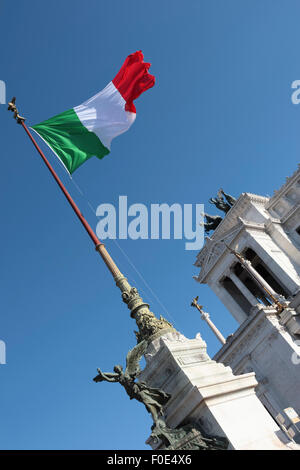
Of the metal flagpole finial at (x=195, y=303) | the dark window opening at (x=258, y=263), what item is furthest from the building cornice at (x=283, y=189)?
the metal flagpole finial at (x=195, y=303)

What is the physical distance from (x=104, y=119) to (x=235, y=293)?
2469 centimetres

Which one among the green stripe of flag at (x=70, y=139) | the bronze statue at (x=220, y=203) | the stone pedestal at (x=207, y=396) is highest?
the bronze statue at (x=220, y=203)

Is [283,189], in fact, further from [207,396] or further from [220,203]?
[207,396]

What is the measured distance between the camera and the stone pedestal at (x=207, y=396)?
992 centimetres

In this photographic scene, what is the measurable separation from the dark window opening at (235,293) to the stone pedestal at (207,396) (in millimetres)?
24371

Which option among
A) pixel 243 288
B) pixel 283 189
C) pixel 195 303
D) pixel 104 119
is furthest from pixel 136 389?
pixel 283 189

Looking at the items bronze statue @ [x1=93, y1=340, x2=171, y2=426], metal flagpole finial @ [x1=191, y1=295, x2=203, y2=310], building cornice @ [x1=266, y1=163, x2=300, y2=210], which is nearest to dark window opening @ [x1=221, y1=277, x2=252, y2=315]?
metal flagpole finial @ [x1=191, y1=295, x2=203, y2=310]

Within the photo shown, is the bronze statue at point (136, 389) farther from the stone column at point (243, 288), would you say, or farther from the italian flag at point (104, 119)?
the stone column at point (243, 288)

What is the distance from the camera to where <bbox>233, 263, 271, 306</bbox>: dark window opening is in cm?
3572

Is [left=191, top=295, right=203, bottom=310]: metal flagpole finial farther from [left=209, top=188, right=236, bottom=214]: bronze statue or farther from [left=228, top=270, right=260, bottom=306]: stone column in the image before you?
[left=209, top=188, right=236, bottom=214]: bronze statue

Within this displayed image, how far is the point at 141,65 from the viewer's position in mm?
17438

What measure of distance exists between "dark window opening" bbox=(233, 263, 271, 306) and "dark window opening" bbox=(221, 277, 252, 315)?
103cm
